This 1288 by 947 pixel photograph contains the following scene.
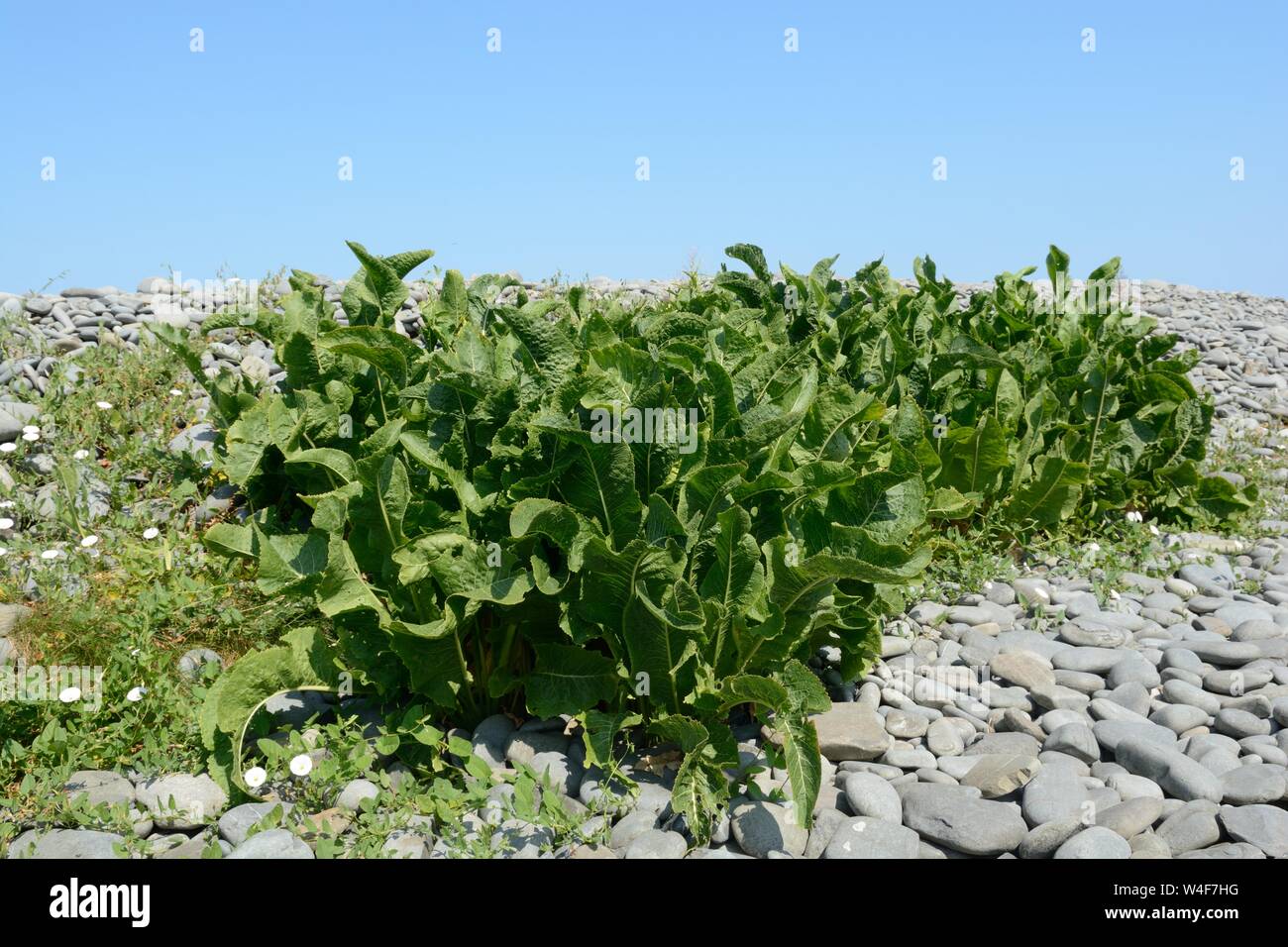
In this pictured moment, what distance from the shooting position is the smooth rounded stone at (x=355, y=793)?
325cm

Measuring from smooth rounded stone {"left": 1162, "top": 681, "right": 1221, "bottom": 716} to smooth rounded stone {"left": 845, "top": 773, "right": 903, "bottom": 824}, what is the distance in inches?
57.4

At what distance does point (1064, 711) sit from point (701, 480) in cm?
177

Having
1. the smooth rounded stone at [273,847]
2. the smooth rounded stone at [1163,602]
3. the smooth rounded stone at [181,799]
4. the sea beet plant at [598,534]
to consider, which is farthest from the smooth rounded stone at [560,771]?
the smooth rounded stone at [1163,602]

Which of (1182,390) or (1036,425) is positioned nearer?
(1036,425)

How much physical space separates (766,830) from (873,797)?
1.29ft

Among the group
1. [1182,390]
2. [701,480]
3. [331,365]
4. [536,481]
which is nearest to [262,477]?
[331,365]

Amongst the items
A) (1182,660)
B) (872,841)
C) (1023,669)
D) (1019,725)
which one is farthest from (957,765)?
(1182,660)

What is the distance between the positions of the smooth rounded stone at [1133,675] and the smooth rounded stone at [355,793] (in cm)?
284

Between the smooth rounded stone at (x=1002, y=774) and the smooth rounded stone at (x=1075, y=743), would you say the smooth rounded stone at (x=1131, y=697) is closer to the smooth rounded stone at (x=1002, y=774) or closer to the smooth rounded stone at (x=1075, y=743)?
the smooth rounded stone at (x=1075, y=743)

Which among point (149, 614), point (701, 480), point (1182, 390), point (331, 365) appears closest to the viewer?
point (701, 480)

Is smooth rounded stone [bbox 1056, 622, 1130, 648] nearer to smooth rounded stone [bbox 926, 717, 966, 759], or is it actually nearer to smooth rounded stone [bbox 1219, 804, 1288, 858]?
smooth rounded stone [bbox 926, 717, 966, 759]
